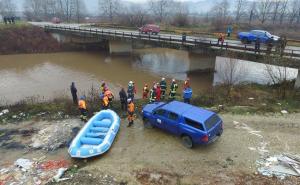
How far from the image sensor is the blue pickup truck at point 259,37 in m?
24.0

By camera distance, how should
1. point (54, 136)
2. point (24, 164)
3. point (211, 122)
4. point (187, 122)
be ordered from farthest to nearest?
point (54, 136) < point (187, 122) < point (211, 122) < point (24, 164)

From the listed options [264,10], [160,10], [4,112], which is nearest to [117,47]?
[4,112]

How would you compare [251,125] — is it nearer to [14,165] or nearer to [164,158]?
[164,158]

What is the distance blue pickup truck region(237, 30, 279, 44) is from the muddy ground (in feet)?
41.1

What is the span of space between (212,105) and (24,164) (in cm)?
1051

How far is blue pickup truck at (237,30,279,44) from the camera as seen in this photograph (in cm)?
2400

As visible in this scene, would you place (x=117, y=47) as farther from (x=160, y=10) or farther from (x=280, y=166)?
(x=160, y=10)

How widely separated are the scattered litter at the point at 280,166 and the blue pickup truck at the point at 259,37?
16262 millimetres

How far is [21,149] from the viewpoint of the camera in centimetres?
1137

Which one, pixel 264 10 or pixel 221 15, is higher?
pixel 264 10

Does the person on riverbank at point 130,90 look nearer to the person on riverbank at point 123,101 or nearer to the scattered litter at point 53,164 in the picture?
the person on riverbank at point 123,101

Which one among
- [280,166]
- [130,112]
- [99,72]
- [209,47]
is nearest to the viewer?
[280,166]

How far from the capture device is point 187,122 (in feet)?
36.0

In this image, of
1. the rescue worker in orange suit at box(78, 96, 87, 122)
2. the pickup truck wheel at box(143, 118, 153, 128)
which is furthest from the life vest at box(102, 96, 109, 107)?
the pickup truck wheel at box(143, 118, 153, 128)
